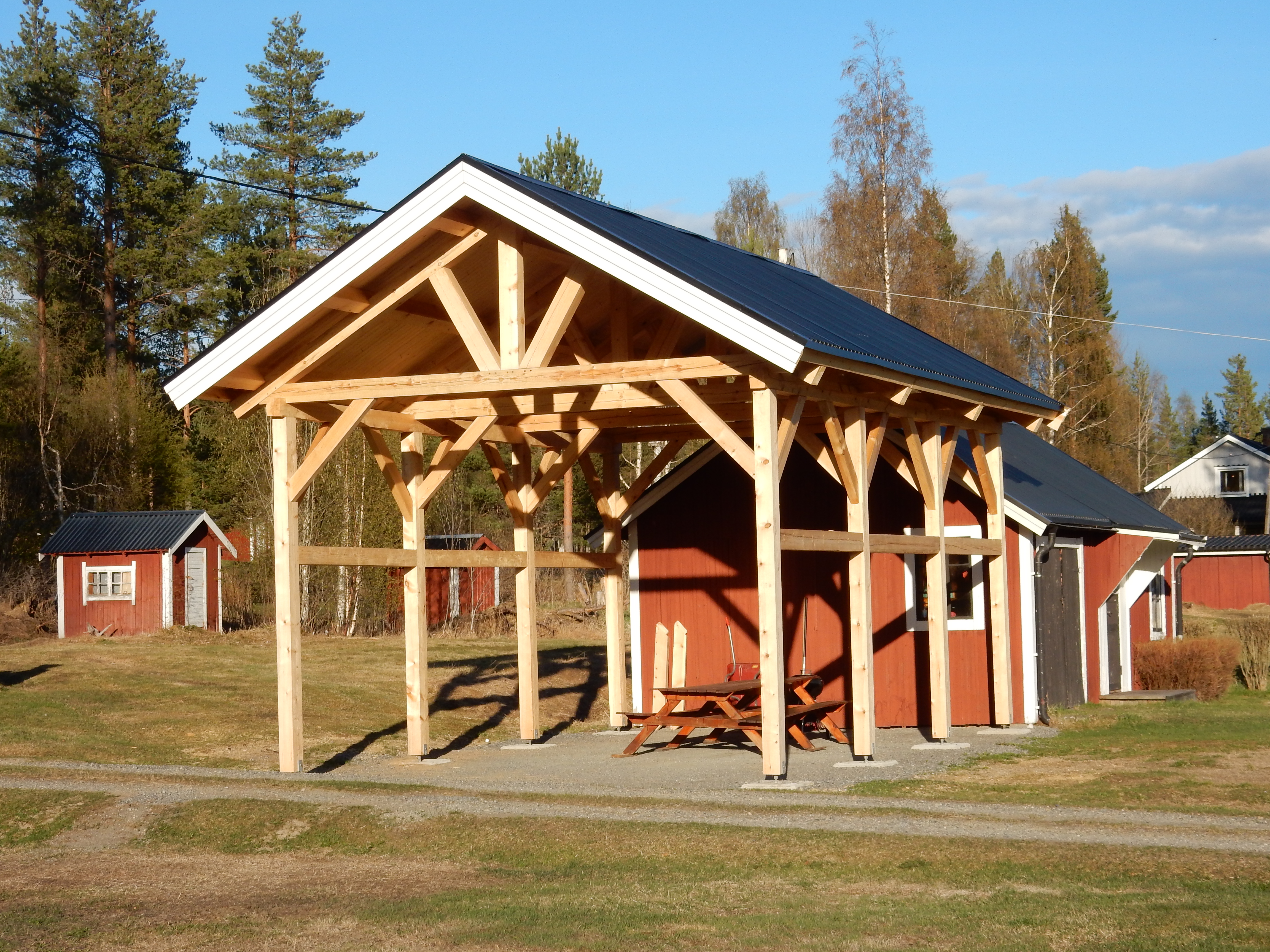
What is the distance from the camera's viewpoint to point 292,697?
41.9 ft

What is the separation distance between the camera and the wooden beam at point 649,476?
1684 centimetres

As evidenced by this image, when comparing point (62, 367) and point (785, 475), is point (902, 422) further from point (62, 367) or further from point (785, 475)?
point (62, 367)

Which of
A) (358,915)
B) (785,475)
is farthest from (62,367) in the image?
(358,915)

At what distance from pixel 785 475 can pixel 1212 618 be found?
915 inches

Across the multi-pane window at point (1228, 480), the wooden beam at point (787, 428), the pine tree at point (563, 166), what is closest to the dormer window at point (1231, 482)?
the multi-pane window at point (1228, 480)

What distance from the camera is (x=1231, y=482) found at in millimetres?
64000

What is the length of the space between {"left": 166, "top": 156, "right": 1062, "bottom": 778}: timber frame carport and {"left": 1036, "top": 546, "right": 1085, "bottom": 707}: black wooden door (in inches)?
44.6

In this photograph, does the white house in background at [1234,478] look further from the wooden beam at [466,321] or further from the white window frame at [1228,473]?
the wooden beam at [466,321]

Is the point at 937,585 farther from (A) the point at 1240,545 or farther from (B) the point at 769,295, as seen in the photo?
(A) the point at 1240,545

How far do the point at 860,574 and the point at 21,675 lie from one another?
13321 millimetres

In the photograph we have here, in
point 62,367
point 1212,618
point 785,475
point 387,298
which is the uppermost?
point 62,367

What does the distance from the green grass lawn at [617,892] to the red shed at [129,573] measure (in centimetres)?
2117

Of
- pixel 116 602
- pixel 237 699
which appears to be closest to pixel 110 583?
pixel 116 602

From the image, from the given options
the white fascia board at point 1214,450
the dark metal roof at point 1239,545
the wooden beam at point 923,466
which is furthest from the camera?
the white fascia board at point 1214,450
